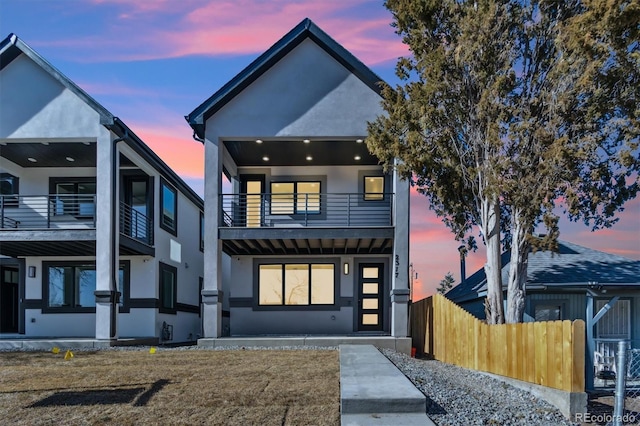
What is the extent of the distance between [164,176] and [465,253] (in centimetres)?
1070

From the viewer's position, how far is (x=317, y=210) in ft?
Result: 51.2

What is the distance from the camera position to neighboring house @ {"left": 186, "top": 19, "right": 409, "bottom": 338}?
13.2 m

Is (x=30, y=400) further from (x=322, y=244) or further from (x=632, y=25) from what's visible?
(x=632, y=25)

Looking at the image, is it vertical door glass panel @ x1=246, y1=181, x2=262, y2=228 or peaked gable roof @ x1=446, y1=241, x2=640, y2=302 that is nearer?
peaked gable roof @ x1=446, y1=241, x2=640, y2=302

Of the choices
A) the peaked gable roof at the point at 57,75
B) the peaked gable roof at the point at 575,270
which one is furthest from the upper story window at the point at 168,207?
the peaked gable roof at the point at 575,270

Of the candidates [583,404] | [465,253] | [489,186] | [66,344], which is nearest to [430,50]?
[489,186]

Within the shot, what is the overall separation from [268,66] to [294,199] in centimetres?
449

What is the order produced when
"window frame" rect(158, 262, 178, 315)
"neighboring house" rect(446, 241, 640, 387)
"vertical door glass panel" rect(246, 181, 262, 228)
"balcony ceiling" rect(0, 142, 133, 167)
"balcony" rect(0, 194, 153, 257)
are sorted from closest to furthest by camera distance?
1. "neighboring house" rect(446, 241, 640, 387)
2. "balcony ceiling" rect(0, 142, 133, 167)
3. "balcony" rect(0, 194, 153, 257)
4. "window frame" rect(158, 262, 178, 315)
5. "vertical door glass panel" rect(246, 181, 262, 228)

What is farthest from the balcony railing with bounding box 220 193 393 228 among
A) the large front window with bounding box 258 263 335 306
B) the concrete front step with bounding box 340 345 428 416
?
the concrete front step with bounding box 340 345 428 416

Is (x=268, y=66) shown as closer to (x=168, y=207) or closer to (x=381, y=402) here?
(x=168, y=207)

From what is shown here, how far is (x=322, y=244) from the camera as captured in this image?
14.6 m

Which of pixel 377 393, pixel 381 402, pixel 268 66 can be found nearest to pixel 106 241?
pixel 268 66

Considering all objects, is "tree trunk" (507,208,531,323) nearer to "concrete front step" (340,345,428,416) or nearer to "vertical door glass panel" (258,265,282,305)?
"concrete front step" (340,345,428,416)

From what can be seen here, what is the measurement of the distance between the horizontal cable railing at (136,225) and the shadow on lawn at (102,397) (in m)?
8.50
